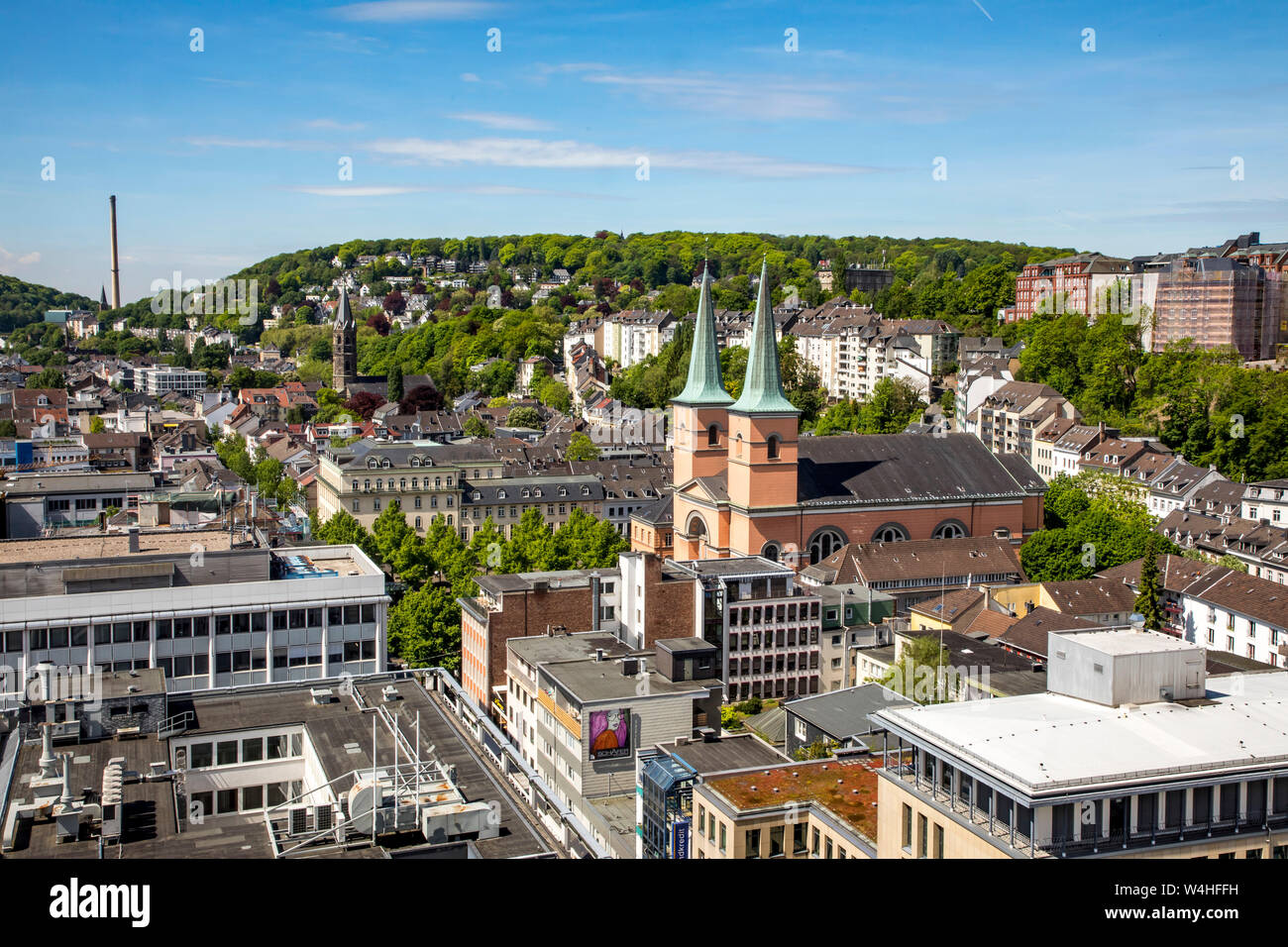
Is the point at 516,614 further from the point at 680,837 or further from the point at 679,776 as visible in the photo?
the point at 680,837

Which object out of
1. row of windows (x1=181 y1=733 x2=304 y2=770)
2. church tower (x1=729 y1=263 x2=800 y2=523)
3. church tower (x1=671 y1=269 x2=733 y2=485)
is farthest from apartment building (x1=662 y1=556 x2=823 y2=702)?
row of windows (x1=181 y1=733 x2=304 y2=770)

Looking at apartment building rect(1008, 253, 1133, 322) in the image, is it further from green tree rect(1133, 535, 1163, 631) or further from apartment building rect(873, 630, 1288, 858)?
apartment building rect(873, 630, 1288, 858)

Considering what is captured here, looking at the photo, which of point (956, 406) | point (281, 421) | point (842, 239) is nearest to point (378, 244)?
point (842, 239)

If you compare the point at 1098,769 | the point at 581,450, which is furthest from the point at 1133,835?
the point at 581,450

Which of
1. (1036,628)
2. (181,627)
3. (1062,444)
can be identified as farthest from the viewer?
(1062,444)
